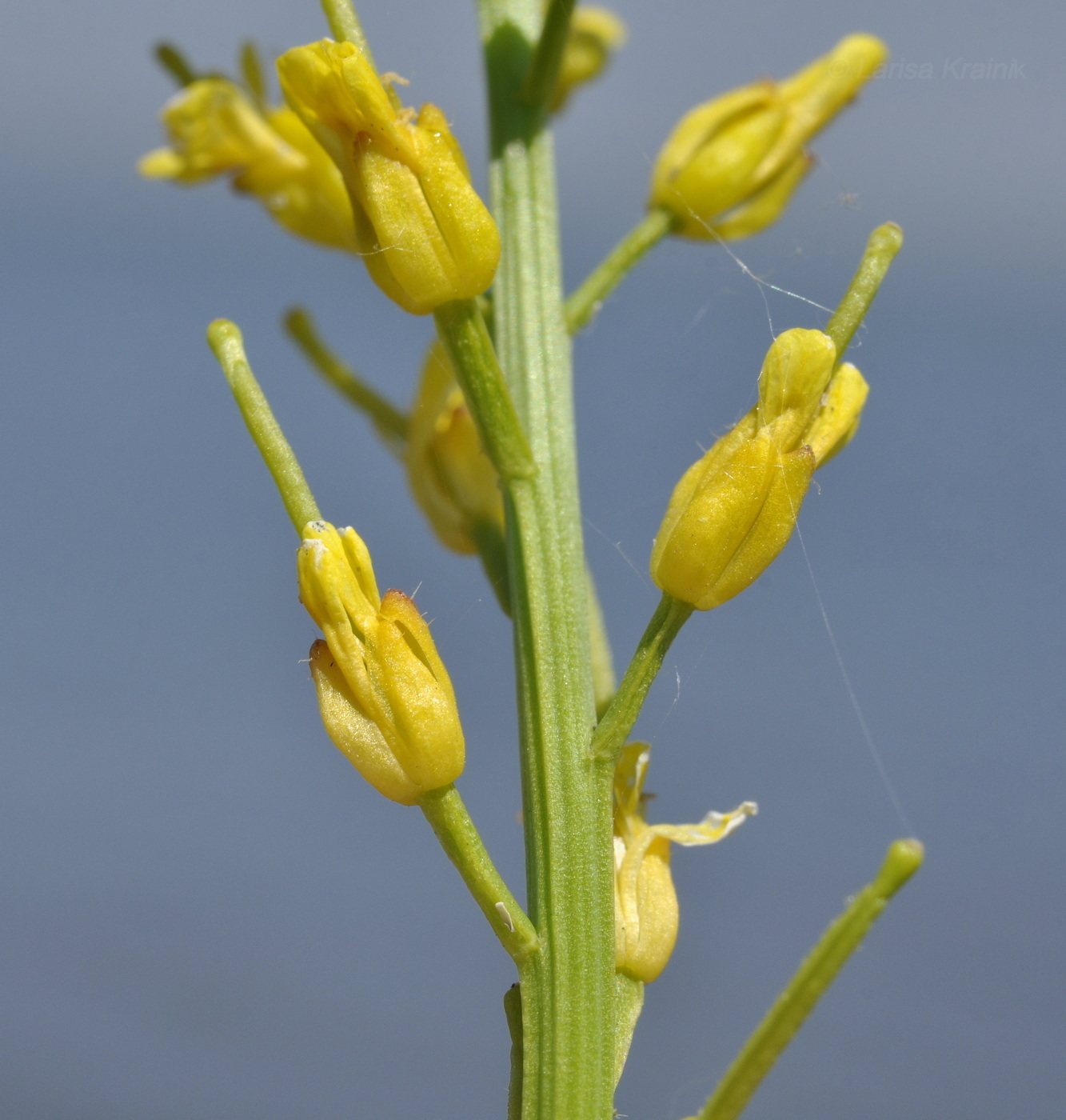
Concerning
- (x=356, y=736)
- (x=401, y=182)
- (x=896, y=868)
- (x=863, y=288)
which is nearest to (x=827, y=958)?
(x=896, y=868)

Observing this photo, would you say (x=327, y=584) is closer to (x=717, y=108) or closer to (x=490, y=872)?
(x=490, y=872)

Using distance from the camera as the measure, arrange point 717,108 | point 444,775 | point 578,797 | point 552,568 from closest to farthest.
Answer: point 444,775 → point 578,797 → point 552,568 → point 717,108

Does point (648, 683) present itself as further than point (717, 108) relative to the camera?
No

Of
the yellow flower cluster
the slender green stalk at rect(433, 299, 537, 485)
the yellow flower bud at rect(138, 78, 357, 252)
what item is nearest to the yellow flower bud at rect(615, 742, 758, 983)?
the slender green stalk at rect(433, 299, 537, 485)

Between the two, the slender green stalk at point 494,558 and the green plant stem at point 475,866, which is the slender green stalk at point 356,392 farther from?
the green plant stem at point 475,866

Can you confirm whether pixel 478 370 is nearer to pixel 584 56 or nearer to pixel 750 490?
pixel 750 490

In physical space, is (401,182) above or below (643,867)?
above

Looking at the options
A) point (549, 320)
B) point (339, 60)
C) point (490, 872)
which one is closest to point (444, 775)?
point (490, 872)
